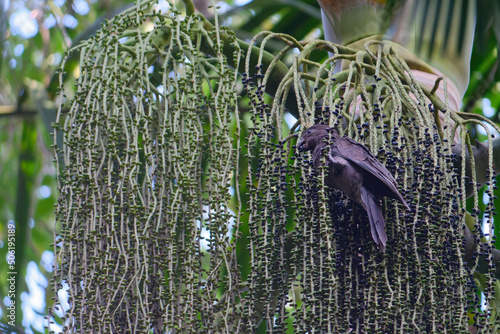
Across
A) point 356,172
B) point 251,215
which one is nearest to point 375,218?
point 356,172

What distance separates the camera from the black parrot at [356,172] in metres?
1.68

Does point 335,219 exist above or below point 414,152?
below

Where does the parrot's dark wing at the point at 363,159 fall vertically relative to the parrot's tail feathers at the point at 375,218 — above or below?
above

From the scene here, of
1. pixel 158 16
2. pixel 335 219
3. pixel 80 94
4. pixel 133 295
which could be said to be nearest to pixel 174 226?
pixel 133 295

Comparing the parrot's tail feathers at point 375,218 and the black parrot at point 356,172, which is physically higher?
the black parrot at point 356,172

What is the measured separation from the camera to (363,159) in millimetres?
1722

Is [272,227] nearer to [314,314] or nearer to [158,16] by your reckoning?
[314,314]

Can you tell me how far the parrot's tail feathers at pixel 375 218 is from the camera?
165 centimetres

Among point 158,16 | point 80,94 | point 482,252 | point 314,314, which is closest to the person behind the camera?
point 314,314

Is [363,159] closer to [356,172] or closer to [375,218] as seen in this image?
[356,172]

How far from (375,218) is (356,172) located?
4.9 inches

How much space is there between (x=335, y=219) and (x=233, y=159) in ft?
1.17

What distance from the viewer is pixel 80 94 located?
6.66ft

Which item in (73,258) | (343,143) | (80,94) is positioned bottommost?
(73,258)
